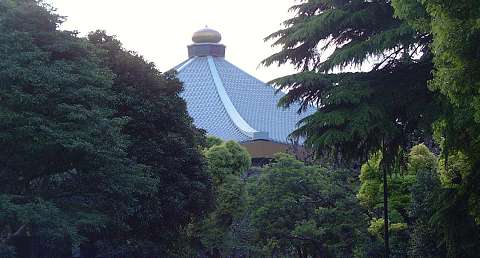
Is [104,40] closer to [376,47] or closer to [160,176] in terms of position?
[160,176]

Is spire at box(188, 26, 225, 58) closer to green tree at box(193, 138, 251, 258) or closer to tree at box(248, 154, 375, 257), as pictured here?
green tree at box(193, 138, 251, 258)

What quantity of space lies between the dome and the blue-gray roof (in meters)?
1.56

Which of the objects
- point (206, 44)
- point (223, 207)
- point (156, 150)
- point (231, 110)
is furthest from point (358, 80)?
point (206, 44)

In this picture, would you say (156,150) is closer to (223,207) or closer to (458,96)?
(223,207)

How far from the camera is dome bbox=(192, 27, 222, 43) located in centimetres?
5859

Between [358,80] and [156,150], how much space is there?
6.55 metres

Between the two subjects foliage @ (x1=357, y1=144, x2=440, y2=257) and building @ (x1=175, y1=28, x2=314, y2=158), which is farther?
building @ (x1=175, y1=28, x2=314, y2=158)

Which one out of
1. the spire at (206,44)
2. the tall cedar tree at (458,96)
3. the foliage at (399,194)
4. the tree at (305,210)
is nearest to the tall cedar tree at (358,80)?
the tall cedar tree at (458,96)

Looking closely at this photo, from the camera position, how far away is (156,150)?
18.2 metres

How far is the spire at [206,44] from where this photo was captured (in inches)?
2285

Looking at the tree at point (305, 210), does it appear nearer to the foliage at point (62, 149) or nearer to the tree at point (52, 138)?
the foliage at point (62, 149)

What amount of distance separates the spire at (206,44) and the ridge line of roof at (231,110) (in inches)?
52.5

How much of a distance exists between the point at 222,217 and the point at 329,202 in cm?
369

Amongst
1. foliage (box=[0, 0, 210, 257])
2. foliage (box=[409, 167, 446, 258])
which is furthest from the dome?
foliage (box=[409, 167, 446, 258])
